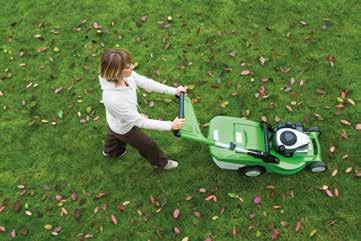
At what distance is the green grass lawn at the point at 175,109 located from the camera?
563 cm

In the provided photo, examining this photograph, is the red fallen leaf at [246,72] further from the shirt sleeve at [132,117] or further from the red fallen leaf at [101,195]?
→ the red fallen leaf at [101,195]

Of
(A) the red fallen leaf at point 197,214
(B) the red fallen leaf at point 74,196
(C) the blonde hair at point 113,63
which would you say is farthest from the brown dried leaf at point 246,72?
(B) the red fallen leaf at point 74,196

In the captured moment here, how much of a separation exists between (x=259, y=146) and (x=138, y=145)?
4.77 ft

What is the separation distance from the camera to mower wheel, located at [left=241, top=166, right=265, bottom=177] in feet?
18.3

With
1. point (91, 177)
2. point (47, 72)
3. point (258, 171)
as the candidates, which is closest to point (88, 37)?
point (47, 72)

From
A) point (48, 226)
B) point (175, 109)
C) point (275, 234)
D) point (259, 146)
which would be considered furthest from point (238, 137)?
point (48, 226)

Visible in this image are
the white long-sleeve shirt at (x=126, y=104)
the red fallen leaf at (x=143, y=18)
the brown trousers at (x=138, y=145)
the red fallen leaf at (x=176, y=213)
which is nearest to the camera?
the white long-sleeve shirt at (x=126, y=104)

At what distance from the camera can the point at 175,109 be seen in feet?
21.9

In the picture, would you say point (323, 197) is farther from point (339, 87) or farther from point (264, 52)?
point (264, 52)

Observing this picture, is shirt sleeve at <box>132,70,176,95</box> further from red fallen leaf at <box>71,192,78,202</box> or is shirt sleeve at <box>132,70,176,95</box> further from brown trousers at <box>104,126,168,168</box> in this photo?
red fallen leaf at <box>71,192,78,202</box>

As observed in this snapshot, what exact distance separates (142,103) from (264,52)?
2087 mm

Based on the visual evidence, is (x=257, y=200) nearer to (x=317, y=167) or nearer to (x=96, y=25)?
(x=317, y=167)

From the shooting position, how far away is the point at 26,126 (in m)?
6.77

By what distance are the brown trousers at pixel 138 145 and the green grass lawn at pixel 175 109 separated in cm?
28
